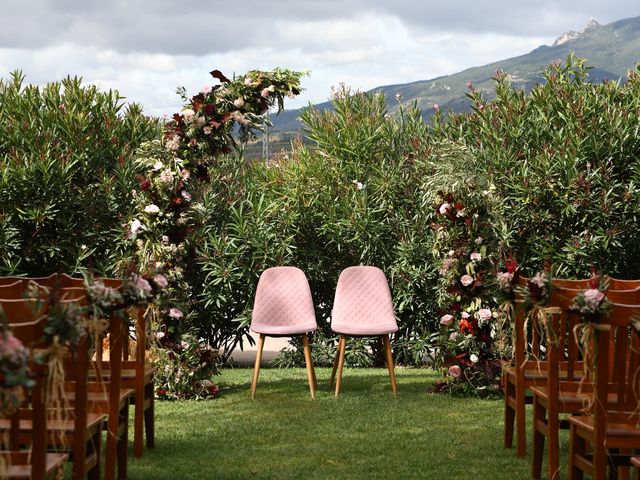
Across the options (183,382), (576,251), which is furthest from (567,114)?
(183,382)

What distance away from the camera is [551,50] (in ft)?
520

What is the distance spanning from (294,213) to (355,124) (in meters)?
0.97

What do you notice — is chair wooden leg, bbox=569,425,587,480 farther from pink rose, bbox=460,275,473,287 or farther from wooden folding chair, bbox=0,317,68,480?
pink rose, bbox=460,275,473,287

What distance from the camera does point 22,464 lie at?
135 inches

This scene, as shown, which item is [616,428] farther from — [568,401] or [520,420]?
[520,420]

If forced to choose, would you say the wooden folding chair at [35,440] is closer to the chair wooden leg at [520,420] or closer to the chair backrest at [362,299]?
the chair wooden leg at [520,420]

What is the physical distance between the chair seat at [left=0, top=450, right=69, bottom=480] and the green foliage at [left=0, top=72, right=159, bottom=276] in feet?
17.3

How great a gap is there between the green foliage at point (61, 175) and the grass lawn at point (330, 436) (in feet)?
6.22

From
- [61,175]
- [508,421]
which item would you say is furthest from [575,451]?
[61,175]

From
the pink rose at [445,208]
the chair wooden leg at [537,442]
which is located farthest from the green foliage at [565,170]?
the chair wooden leg at [537,442]

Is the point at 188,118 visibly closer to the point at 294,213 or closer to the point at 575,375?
the point at 294,213

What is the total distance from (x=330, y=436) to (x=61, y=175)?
147 inches

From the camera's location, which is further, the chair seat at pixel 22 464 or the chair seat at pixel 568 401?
the chair seat at pixel 568 401

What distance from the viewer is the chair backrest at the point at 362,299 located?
791cm
